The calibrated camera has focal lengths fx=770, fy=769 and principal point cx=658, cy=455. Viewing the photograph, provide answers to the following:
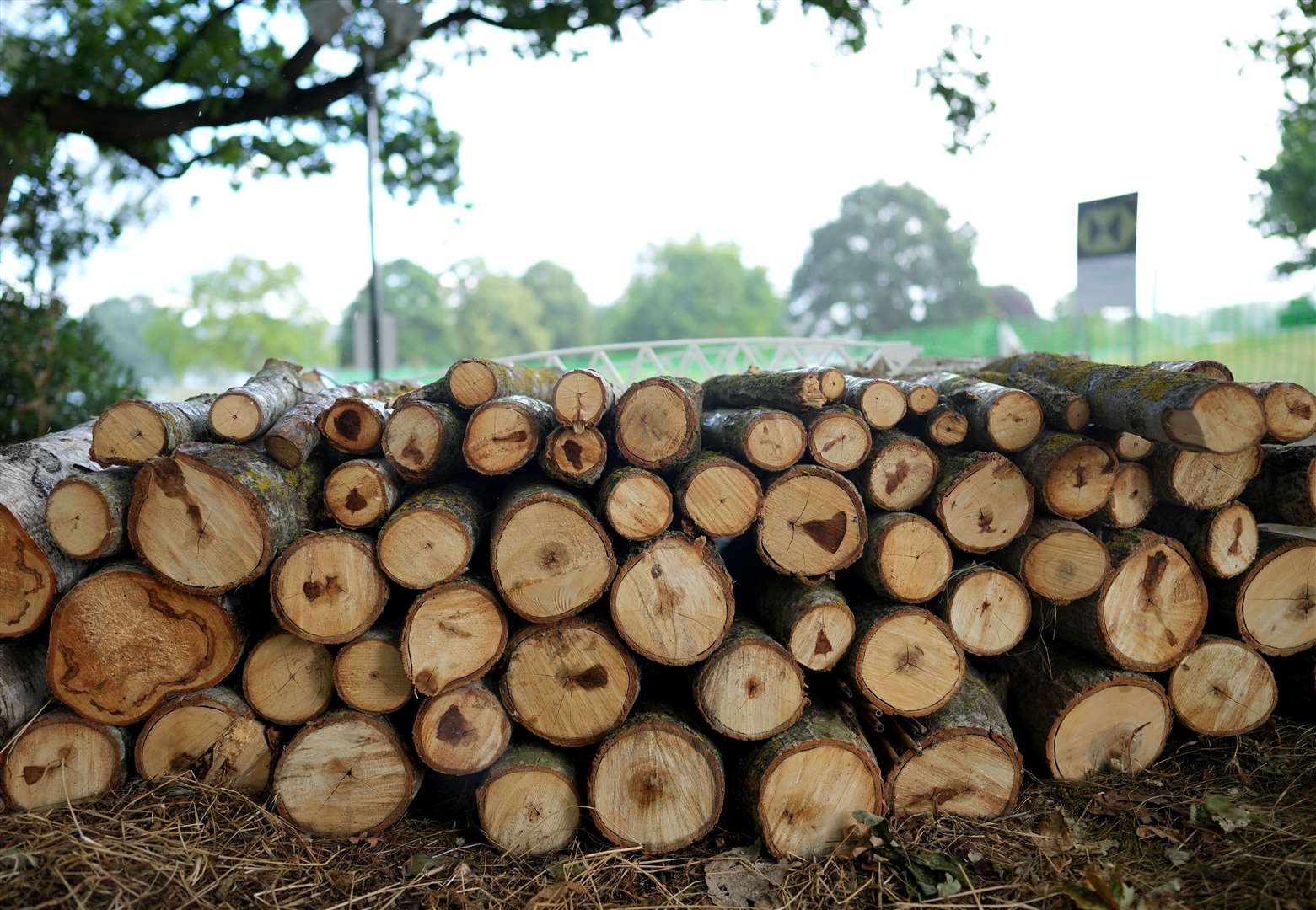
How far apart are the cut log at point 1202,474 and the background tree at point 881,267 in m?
36.9

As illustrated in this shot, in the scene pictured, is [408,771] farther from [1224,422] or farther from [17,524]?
[1224,422]

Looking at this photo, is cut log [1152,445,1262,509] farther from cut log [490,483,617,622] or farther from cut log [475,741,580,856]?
cut log [475,741,580,856]

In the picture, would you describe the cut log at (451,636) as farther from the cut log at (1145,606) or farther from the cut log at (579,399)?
the cut log at (1145,606)

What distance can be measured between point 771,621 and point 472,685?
0.99 meters

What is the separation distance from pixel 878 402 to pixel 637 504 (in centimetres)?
94

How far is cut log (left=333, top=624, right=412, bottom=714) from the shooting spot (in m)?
2.40

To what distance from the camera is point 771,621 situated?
2582 millimetres

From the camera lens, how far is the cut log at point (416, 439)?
249 centimetres

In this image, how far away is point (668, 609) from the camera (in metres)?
2.37

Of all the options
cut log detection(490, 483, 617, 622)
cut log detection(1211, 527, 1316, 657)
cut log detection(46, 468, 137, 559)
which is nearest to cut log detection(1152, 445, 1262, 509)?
cut log detection(1211, 527, 1316, 657)

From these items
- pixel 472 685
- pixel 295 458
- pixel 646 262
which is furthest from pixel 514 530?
pixel 646 262

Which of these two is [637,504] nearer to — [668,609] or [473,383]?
[668,609]

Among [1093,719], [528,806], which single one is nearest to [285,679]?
[528,806]

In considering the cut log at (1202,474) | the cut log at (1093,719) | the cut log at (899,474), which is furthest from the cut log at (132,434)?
the cut log at (1202,474)
